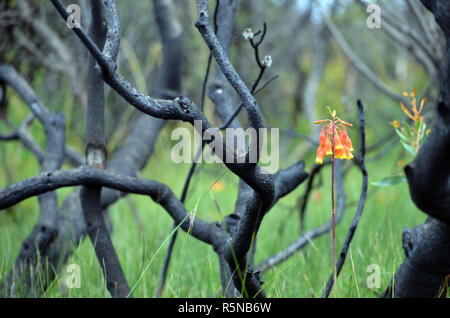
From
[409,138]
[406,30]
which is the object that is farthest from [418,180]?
[406,30]

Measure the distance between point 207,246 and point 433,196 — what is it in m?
1.53

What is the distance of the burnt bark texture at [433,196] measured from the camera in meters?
0.66

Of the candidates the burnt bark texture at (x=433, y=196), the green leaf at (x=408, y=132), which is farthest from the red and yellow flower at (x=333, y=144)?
the green leaf at (x=408, y=132)

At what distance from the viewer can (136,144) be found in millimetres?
2109

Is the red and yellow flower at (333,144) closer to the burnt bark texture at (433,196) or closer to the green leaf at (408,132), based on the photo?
the burnt bark texture at (433,196)

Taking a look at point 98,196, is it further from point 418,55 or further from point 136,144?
point 418,55

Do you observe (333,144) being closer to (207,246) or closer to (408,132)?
(408,132)

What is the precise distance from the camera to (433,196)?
70 centimetres

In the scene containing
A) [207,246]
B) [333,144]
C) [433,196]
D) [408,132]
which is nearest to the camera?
[433,196]

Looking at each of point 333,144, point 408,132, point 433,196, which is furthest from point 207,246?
point 433,196

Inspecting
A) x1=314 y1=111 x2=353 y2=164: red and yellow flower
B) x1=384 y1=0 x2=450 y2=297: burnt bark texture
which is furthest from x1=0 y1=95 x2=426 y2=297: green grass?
x1=314 y1=111 x2=353 y2=164: red and yellow flower

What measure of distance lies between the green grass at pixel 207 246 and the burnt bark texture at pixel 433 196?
0.16m

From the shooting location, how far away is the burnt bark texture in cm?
66

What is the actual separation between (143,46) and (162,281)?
3.23m
